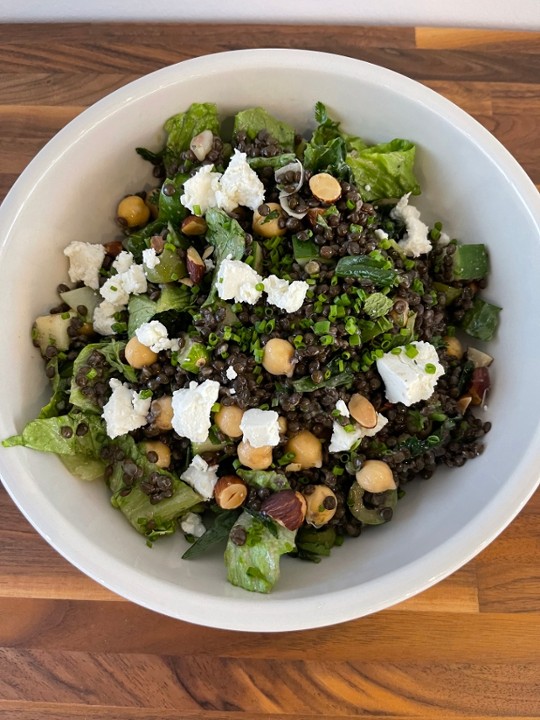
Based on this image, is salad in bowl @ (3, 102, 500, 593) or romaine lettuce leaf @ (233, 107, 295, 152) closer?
salad in bowl @ (3, 102, 500, 593)

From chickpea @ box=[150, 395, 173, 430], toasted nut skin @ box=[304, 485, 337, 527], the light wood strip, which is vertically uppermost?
the light wood strip

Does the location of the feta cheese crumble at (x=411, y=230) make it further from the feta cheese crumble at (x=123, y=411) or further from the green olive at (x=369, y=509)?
the feta cheese crumble at (x=123, y=411)

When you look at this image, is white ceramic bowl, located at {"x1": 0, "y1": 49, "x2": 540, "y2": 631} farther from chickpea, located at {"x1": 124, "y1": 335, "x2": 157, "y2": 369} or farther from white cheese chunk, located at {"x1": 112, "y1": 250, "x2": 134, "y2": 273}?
chickpea, located at {"x1": 124, "y1": 335, "x2": 157, "y2": 369}

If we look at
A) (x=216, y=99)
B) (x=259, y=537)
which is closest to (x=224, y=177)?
(x=216, y=99)

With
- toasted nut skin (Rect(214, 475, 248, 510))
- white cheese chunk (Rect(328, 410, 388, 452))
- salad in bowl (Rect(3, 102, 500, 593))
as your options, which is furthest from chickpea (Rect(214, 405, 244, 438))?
white cheese chunk (Rect(328, 410, 388, 452))

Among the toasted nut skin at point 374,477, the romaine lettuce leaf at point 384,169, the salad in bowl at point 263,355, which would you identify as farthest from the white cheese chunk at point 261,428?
the romaine lettuce leaf at point 384,169

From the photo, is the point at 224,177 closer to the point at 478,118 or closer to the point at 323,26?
the point at 323,26
